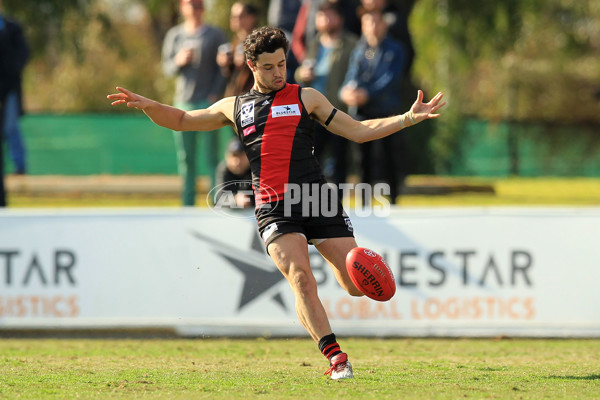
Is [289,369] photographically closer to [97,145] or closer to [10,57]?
[10,57]

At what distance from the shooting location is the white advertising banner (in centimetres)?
866

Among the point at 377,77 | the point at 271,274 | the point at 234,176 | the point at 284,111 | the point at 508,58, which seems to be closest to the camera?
the point at 284,111

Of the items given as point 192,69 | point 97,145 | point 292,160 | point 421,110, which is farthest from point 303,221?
point 97,145

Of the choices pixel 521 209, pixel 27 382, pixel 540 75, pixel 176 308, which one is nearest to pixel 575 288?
pixel 521 209

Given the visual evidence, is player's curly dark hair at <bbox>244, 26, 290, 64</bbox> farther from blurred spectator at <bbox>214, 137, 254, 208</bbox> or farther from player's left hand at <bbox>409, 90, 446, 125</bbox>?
blurred spectator at <bbox>214, 137, 254, 208</bbox>

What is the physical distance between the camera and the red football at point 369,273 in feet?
20.1

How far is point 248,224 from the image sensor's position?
8977 mm

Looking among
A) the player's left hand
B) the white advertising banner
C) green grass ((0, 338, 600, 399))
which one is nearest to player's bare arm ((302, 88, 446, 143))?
the player's left hand

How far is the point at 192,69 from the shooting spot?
11750 mm

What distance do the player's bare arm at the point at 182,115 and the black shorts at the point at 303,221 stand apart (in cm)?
65

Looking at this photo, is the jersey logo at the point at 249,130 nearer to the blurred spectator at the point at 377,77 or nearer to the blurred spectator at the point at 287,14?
the blurred spectator at the point at 377,77

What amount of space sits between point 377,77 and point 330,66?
67 centimetres

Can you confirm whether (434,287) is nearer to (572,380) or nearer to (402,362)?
(402,362)

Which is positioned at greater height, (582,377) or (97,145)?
(97,145)
